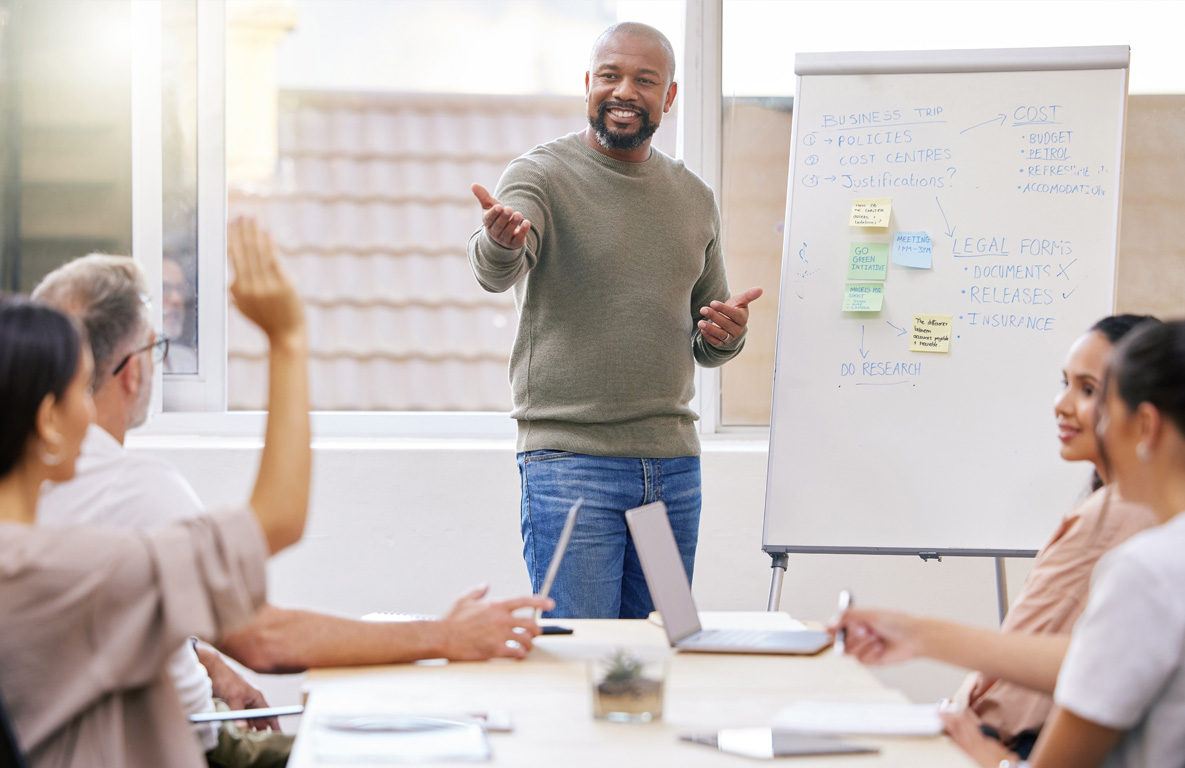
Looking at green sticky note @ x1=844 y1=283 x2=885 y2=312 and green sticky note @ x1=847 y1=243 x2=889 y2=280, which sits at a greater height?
green sticky note @ x1=847 y1=243 x2=889 y2=280

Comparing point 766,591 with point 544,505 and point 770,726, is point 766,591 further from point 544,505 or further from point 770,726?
point 770,726

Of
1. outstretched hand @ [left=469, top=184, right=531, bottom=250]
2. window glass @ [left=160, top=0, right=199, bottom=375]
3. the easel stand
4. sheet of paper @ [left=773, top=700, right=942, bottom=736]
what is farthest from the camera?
window glass @ [left=160, top=0, right=199, bottom=375]

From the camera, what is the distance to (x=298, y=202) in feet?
10.7

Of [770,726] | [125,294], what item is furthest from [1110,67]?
Result: [125,294]

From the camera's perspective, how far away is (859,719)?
1.25m

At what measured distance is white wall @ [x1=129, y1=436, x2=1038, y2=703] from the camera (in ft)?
9.86

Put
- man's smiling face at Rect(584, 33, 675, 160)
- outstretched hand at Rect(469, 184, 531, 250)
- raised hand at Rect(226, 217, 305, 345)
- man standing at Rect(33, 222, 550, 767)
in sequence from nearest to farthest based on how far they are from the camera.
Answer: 1. raised hand at Rect(226, 217, 305, 345)
2. man standing at Rect(33, 222, 550, 767)
3. outstretched hand at Rect(469, 184, 531, 250)
4. man's smiling face at Rect(584, 33, 675, 160)

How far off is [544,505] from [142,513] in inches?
39.5

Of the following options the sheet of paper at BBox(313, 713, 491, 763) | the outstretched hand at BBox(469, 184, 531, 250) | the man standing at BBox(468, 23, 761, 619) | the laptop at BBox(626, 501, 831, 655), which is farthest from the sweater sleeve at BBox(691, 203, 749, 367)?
the sheet of paper at BBox(313, 713, 491, 763)

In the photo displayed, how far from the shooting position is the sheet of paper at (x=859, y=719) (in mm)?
1223

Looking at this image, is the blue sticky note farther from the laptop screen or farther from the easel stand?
the laptop screen

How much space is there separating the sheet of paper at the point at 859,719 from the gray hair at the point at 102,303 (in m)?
1.05

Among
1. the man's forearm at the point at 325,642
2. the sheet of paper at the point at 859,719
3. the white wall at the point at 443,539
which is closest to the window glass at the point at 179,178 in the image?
the white wall at the point at 443,539

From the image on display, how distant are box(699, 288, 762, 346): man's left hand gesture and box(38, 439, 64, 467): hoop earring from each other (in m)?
1.45
